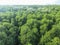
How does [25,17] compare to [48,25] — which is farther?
[25,17]

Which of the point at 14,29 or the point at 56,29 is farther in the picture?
the point at 14,29

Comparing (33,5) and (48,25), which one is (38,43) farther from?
(33,5)

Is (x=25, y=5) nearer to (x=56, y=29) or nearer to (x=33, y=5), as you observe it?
(x=33, y=5)

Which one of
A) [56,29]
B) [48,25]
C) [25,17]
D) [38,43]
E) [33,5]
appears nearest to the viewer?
[56,29]
